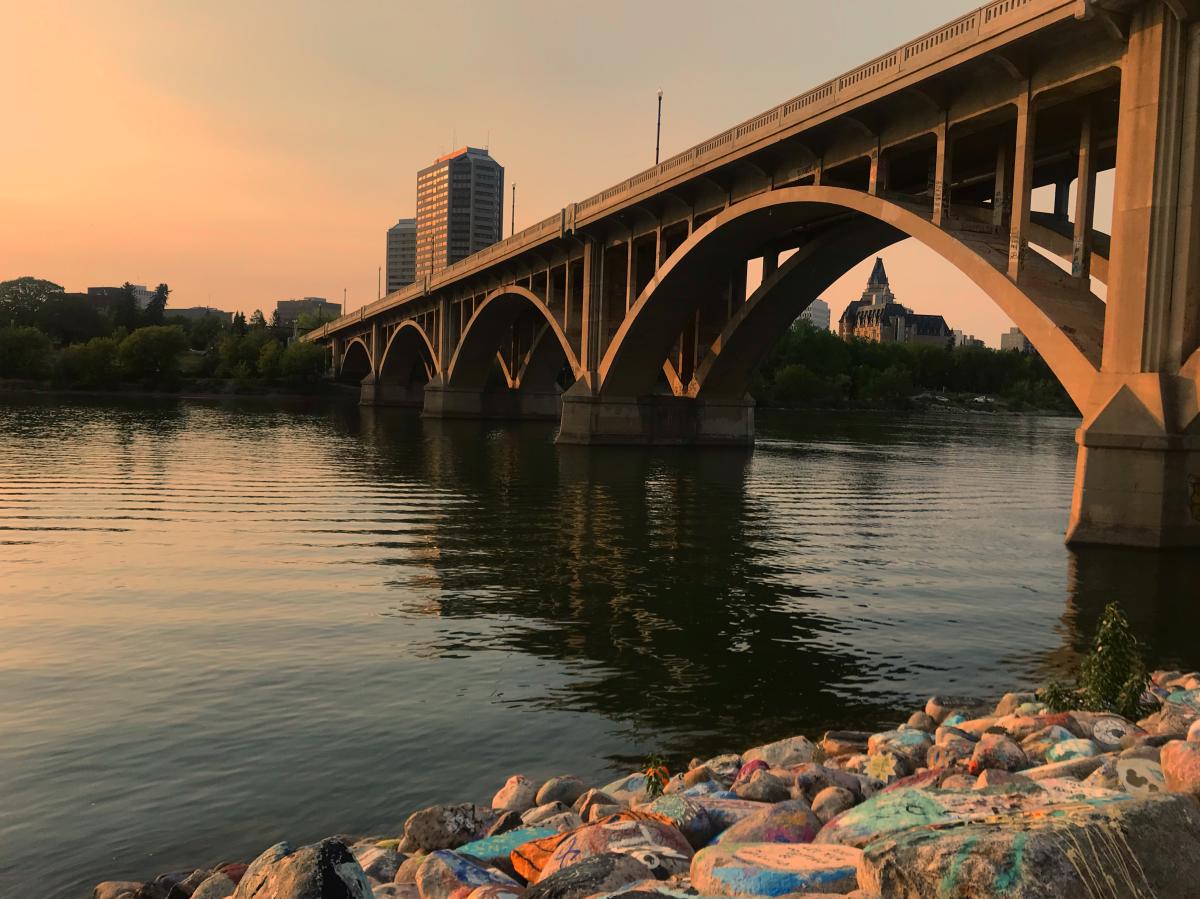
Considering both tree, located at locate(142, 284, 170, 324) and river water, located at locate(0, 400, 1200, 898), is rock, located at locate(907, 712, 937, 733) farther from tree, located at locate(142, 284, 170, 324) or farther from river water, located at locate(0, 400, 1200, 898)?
tree, located at locate(142, 284, 170, 324)

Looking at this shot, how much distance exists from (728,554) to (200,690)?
12052 mm

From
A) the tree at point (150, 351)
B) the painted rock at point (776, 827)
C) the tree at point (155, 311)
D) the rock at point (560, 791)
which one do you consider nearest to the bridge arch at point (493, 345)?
the tree at point (150, 351)

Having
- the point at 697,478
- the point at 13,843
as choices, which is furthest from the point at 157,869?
the point at 697,478

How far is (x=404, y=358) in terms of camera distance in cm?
10381

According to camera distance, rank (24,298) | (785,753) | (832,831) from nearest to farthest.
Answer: (832,831) < (785,753) < (24,298)

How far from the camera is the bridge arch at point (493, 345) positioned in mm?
67000

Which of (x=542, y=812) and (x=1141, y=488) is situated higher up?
(x=1141, y=488)

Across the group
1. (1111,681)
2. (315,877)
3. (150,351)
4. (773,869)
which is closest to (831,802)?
(773,869)

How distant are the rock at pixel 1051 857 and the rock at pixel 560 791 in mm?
3223

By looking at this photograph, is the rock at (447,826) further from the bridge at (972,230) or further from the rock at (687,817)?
the bridge at (972,230)

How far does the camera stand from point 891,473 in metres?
40.1

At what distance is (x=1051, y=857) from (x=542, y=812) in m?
3.53

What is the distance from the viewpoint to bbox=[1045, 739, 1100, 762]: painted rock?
6611mm

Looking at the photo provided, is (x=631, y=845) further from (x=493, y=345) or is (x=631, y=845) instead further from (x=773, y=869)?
(x=493, y=345)
